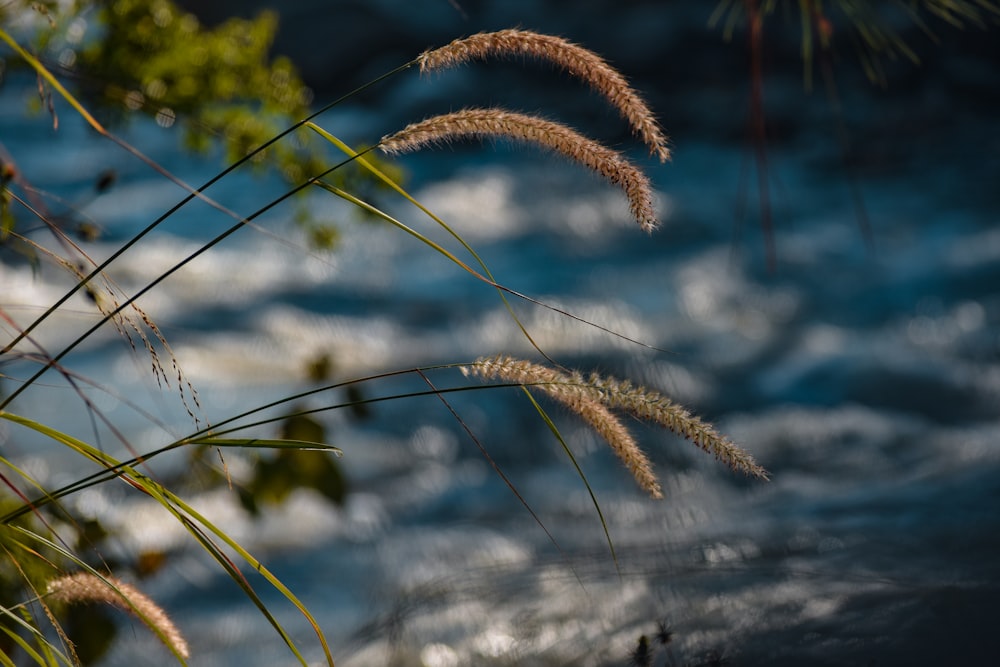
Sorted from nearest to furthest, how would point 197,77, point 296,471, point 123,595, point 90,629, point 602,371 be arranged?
point 123,595, point 90,629, point 197,77, point 296,471, point 602,371

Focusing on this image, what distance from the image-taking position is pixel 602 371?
242cm

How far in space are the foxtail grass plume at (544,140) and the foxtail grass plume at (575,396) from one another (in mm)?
132

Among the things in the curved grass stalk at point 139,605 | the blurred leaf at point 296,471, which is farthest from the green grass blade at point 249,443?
the blurred leaf at point 296,471

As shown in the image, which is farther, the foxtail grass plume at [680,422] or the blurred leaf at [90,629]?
the blurred leaf at [90,629]

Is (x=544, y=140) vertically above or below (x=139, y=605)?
above

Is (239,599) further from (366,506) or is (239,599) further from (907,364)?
(907,364)

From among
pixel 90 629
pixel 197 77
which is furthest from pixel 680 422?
pixel 197 77

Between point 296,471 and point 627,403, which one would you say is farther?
point 296,471

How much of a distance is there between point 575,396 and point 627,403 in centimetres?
4

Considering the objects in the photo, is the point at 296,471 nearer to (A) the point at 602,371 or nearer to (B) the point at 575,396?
(A) the point at 602,371

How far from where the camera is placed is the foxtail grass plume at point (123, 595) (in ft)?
2.22

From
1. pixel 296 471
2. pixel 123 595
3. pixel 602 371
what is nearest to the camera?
pixel 123 595

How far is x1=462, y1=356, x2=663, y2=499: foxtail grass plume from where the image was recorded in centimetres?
70

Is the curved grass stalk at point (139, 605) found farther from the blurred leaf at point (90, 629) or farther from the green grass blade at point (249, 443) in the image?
the blurred leaf at point (90, 629)
